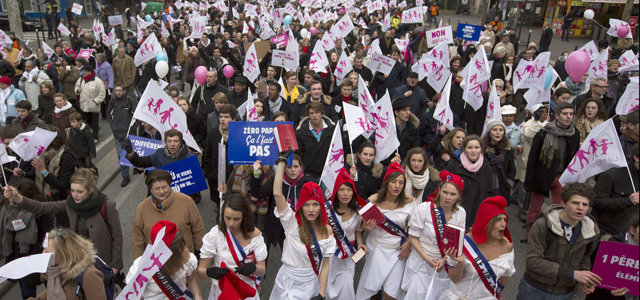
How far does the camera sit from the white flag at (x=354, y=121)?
518 centimetres

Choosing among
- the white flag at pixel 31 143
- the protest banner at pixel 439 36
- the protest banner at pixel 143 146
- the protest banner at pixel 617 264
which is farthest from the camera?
the protest banner at pixel 439 36

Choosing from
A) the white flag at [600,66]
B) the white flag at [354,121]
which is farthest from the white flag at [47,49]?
the white flag at [600,66]

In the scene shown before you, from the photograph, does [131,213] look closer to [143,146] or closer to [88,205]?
[143,146]

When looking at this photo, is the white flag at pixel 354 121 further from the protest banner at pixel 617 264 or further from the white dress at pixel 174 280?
the protest banner at pixel 617 264

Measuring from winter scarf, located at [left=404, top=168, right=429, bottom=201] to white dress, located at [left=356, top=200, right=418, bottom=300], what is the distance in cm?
48

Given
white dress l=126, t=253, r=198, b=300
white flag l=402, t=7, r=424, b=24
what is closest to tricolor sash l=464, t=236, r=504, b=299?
white dress l=126, t=253, r=198, b=300

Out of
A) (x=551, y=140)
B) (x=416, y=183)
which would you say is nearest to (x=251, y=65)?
(x=416, y=183)

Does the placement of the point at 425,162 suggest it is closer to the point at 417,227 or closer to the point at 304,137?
the point at 417,227

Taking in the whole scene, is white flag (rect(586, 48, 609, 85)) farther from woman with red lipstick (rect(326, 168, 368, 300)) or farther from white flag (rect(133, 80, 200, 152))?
white flag (rect(133, 80, 200, 152))

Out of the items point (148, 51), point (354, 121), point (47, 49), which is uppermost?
point (354, 121)

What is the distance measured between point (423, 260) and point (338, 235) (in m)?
0.74

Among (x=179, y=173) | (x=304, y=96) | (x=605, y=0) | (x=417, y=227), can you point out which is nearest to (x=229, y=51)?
(x=304, y=96)

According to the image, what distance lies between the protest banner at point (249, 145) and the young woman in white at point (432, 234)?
1.56 metres

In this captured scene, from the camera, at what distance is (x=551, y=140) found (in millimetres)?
5215
